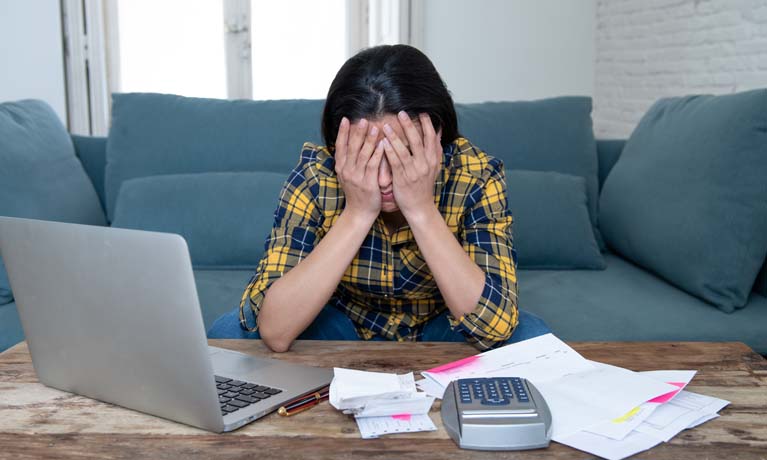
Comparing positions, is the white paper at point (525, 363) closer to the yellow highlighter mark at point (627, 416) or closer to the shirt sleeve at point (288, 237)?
the yellow highlighter mark at point (627, 416)

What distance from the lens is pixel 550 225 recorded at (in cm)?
223

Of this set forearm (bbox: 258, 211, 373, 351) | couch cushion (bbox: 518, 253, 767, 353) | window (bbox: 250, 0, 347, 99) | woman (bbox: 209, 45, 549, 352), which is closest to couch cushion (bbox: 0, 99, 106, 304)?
woman (bbox: 209, 45, 549, 352)

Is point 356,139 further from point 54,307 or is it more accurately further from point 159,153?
point 159,153

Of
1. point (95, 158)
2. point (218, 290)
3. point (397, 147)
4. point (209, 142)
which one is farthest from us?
point (95, 158)

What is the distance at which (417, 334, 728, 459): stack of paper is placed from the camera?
0.85 m

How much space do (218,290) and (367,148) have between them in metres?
0.92

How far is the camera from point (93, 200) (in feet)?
7.86

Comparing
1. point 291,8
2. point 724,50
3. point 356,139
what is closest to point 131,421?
point 356,139

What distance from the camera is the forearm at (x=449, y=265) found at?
127 cm

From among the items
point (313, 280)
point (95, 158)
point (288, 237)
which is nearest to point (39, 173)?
point (95, 158)

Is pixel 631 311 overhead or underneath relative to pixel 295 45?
underneath

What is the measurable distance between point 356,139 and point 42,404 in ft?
1.93

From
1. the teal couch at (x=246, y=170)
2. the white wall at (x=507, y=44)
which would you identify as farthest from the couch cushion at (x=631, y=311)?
the white wall at (x=507, y=44)

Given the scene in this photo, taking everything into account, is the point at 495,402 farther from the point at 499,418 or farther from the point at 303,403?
the point at 303,403
